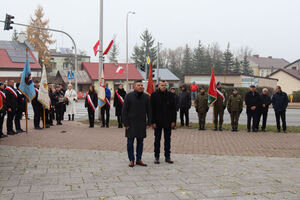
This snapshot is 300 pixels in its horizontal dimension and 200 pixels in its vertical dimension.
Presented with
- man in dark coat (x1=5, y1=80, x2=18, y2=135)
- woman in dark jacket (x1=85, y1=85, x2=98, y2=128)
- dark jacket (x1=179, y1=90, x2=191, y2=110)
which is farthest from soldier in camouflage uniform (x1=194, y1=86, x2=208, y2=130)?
man in dark coat (x1=5, y1=80, x2=18, y2=135)

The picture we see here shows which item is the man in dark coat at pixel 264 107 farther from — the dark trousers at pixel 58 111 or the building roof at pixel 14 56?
the building roof at pixel 14 56

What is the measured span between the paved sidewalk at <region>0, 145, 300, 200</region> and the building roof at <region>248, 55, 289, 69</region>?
4431 inches

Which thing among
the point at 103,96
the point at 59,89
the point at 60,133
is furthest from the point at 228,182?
the point at 59,89

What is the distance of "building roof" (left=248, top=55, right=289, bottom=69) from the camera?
377 feet

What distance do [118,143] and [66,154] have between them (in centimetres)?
216

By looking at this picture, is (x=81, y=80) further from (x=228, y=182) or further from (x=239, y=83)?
(x=228, y=182)

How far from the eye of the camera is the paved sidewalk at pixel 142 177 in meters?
5.07

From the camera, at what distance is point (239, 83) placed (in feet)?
138

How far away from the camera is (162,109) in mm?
7516

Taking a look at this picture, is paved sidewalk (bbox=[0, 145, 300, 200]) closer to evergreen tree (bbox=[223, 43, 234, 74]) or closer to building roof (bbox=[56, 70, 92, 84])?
building roof (bbox=[56, 70, 92, 84])

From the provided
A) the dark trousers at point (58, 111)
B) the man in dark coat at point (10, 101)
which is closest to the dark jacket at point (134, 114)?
the man in dark coat at point (10, 101)

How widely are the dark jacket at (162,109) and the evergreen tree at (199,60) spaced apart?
83.0 m

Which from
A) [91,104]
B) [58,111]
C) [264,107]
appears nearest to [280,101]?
[264,107]

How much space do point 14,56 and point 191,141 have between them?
47587 millimetres
